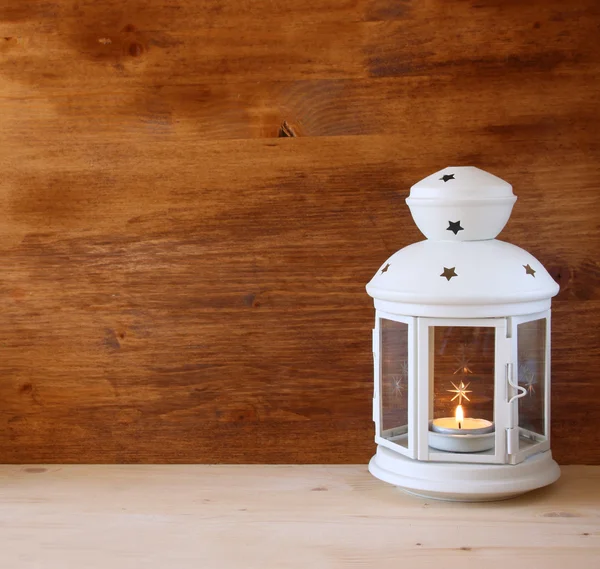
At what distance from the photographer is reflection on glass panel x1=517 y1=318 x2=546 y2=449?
120cm

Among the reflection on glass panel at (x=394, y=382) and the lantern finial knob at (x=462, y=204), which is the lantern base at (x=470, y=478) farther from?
the lantern finial knob at (x=462, y=204)

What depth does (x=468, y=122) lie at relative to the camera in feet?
4.37

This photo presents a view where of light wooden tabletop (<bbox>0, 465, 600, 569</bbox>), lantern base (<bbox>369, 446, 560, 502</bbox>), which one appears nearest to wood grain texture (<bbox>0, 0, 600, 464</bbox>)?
light wooden tabletop (<bbox>0, 465, 600, 569</bbox>)

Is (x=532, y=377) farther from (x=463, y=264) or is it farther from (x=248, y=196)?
(x=248, y=196)

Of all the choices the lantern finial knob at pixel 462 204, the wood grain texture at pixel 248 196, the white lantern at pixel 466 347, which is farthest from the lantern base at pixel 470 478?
the lantern finial knob at pixel 462 204

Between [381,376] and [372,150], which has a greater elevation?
[372,150]

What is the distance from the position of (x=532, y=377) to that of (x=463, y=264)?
0.63 feet

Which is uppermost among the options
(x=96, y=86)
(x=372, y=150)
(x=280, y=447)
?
(x=96, y=86)

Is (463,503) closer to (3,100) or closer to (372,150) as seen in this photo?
(372,150)

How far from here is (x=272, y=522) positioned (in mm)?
1160

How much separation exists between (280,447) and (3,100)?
0.68 metres

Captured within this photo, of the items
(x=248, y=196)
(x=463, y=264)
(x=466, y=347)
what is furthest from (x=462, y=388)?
(x=248, y=196)

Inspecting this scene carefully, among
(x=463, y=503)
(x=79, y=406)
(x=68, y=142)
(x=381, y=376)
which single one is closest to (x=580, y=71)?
(x=381, y=376)

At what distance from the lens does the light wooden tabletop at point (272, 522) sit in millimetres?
1048
